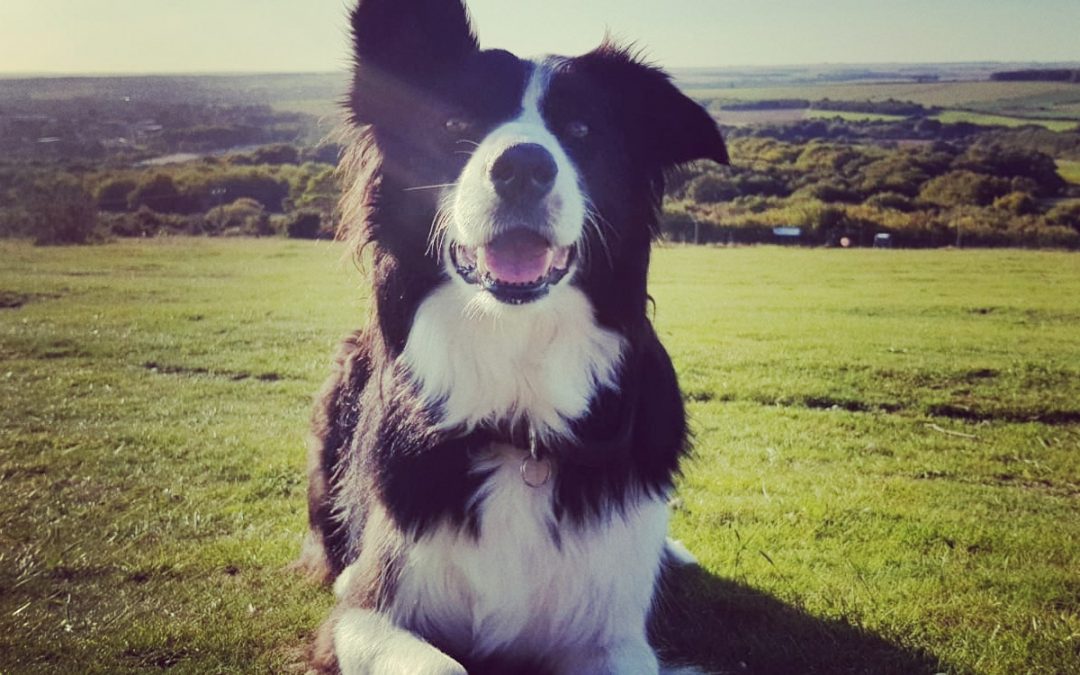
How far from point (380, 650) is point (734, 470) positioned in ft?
9.74

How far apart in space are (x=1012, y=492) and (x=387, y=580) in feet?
11.5

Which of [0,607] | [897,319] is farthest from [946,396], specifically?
[0,607]

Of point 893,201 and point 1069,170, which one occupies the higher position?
point 1069,170

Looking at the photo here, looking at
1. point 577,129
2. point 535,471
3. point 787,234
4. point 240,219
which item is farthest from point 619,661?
point 240,219

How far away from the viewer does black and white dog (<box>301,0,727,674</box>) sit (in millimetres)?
2561

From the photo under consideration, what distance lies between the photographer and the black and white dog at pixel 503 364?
2561 millimetres

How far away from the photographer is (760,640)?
2881 mm

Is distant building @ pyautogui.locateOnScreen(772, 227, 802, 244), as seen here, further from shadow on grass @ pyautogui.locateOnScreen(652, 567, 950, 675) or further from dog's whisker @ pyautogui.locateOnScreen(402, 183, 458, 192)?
dog's whisker @ pyautogui.locateOnScreen(402, 183, 458, 192)

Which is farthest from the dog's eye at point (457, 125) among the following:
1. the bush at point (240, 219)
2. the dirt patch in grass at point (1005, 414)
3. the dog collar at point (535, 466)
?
the bush at point (240, 219)

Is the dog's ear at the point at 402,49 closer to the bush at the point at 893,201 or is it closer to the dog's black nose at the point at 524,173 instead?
the dog's black nose at the point at 524,173

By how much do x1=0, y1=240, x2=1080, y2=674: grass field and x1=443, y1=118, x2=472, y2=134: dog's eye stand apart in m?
0.64

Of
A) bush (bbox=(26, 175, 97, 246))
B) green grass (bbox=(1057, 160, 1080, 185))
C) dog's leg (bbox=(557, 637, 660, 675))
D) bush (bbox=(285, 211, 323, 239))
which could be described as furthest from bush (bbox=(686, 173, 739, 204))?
bush (bbox=(26, 175, 97, 246))

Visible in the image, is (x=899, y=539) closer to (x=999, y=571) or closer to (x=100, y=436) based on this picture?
(x=999, y=571)

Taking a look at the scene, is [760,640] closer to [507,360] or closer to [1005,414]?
[507,360]
